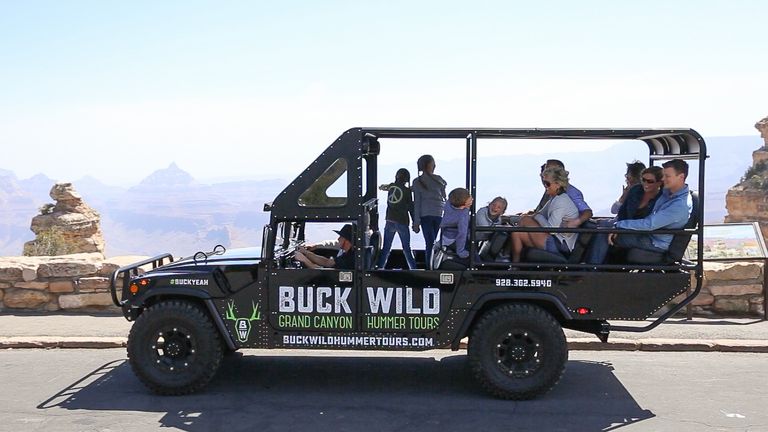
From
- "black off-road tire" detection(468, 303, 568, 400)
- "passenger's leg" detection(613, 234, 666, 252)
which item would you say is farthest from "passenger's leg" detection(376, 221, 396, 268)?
"passenger's leg" detection(613, 234, 666, 252)

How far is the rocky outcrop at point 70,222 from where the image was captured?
1308 inches

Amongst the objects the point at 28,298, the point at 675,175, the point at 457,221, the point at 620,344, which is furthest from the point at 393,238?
the point at 28,298

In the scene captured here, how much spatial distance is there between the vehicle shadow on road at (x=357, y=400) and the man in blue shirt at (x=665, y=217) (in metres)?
1.36

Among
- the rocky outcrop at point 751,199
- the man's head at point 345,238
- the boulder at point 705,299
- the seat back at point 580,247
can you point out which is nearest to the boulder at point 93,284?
the man's head at point 345,238

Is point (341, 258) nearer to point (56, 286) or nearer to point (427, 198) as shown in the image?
point (427, 198)

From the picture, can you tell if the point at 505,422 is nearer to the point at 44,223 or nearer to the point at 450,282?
the point at 450,282

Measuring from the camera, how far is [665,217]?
691 centimetres

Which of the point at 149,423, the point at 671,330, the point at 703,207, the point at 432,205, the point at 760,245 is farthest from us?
the point at 760,245

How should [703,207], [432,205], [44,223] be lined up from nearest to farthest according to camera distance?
[703,207] < [432,205] < [44,223]

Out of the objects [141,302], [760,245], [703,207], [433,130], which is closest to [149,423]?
[141,302]

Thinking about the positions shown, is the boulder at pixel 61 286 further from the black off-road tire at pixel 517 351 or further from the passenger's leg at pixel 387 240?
the black off-road tire at pixel 517 351

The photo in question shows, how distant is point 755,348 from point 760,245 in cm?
227

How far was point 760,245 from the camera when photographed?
10.8 meters

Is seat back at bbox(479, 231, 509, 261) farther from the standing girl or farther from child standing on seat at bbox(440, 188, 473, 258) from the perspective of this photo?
the standing girl
